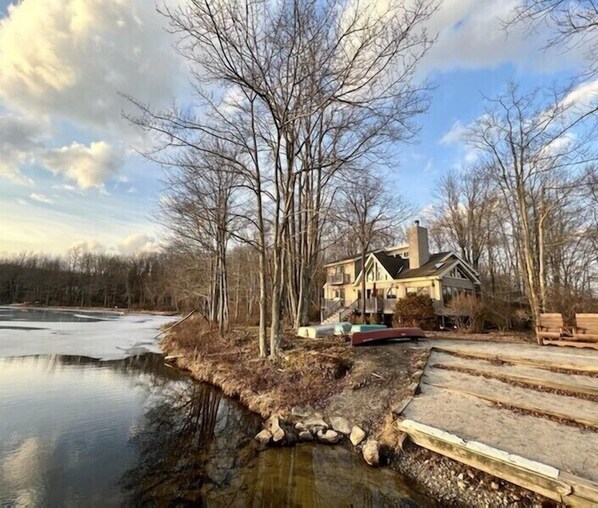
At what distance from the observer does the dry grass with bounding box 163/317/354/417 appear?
26.7ft

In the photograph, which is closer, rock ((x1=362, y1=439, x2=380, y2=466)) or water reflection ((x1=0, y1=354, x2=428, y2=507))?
water reflection ((x1=0, y1=354, x2=428, y2=507))

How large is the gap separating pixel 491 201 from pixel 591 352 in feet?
67.6

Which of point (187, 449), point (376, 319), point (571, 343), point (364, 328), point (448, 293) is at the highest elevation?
point (448, 293)

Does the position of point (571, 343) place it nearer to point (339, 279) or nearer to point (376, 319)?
point (376, 319)

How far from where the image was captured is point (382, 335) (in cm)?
1087

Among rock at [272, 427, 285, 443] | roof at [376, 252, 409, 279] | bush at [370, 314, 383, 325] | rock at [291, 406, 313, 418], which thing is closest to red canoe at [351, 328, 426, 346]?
rock at [291, 406, 313, 418]

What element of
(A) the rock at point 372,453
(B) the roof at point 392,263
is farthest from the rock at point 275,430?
(B) the roof at point 392,263

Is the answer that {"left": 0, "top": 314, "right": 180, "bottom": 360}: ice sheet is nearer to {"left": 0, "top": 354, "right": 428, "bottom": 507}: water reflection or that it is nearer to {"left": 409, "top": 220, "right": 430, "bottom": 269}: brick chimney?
{"left": 0, "top": 354, "right": 428, "bottom": 507}: water reflection

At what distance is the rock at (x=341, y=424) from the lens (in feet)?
21.8

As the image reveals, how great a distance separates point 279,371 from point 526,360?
6.29 metres

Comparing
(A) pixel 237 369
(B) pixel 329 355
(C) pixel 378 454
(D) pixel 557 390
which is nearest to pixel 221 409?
(A) pixel 237 369

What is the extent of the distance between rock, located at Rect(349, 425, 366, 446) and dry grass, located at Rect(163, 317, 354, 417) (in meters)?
1.28

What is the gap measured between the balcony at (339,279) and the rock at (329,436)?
23.5m

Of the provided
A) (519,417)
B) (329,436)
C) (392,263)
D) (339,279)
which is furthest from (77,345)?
(392,263)
